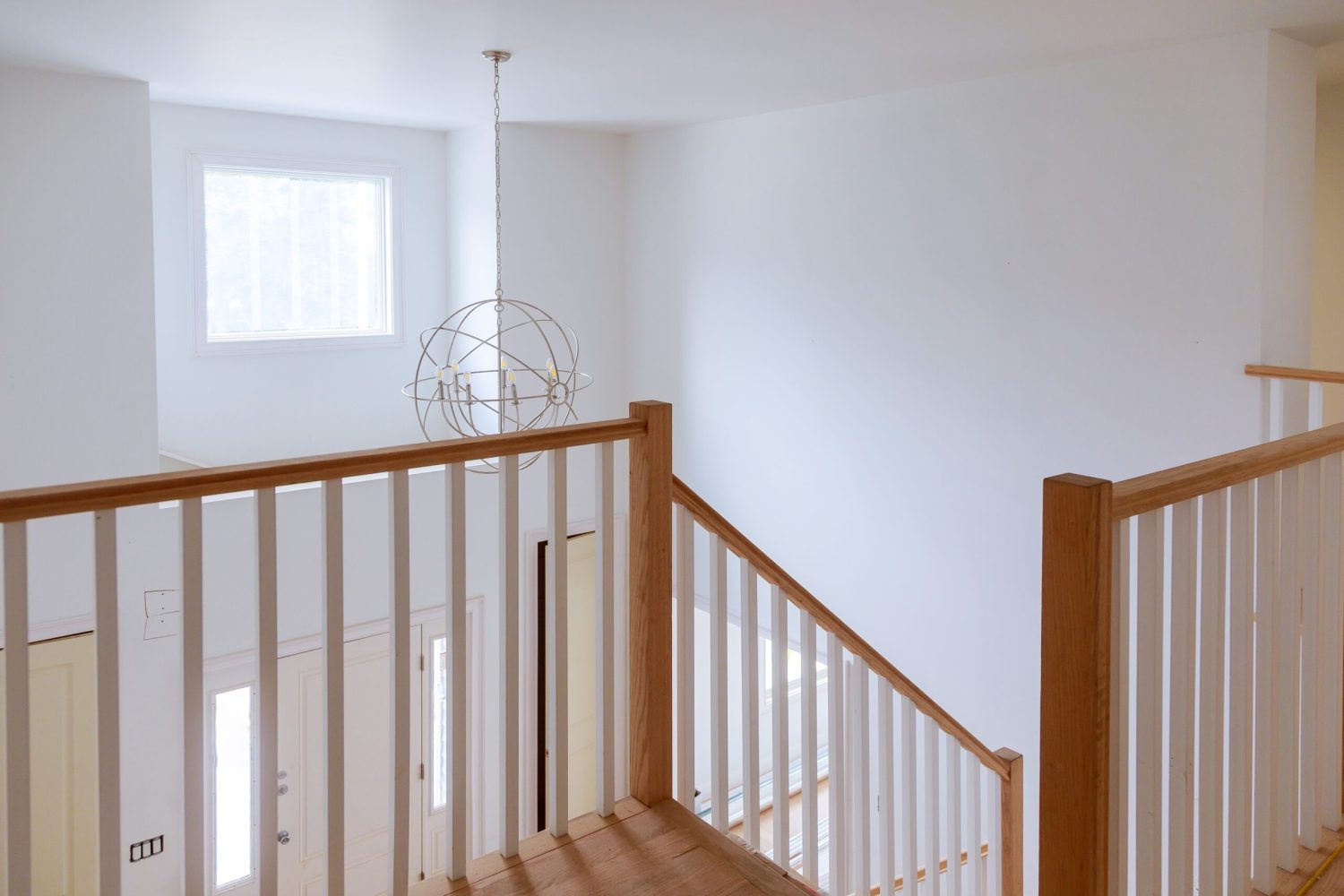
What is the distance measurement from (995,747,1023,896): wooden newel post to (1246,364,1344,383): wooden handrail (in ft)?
5.55

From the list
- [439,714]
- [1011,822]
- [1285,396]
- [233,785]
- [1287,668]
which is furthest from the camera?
[439,714]

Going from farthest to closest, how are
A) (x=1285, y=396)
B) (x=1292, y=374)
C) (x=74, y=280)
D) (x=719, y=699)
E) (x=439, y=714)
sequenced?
(x=439, y=714)
(x=74, y=280)
(x=1285, y=396)
(x=1292, y=374)
(x=719, y=699)

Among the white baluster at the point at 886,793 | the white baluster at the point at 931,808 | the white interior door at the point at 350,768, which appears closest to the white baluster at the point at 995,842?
the white baluster at the point at 931,808

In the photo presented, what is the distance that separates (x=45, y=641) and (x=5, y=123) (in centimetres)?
242

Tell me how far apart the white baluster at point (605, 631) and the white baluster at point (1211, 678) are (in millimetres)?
1144

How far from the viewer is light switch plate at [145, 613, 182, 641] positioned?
16.9 ft

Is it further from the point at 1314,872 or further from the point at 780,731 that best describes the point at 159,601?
the point at 1314,872

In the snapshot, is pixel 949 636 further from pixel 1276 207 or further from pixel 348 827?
pixel 348 827

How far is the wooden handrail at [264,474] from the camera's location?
59.3 inches

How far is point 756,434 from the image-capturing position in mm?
6039

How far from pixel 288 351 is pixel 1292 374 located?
538 centimetres

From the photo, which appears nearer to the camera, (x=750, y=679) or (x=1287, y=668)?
(x=1287, y=668)

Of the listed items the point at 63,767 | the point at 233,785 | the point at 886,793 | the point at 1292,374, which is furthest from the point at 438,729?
the point at 1292,374

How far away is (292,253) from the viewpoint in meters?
6.32
